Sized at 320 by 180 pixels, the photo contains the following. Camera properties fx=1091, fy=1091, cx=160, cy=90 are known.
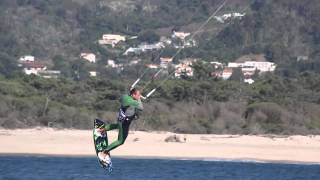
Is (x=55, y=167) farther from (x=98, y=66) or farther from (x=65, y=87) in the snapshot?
(x=98, y=66)

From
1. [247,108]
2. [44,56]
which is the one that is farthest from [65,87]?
[44,56]

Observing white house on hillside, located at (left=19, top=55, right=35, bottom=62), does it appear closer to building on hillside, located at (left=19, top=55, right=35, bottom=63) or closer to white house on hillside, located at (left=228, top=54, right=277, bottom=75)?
building on hillside, located at (left=19, top=55, right=35, bottom=63)

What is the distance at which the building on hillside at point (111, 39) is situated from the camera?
366 feet

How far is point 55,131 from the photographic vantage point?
43.6 m

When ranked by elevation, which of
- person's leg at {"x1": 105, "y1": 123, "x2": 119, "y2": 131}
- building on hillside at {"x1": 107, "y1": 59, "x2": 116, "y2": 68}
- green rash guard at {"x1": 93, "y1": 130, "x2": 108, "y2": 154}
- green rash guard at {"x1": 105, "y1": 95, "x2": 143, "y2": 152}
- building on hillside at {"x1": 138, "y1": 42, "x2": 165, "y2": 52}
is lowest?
building on hillside at {"x1": 107, "y1": 59, "x2": 116, "y2": 68}

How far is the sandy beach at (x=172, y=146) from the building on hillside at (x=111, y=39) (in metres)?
66.5

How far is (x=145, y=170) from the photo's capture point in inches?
1428

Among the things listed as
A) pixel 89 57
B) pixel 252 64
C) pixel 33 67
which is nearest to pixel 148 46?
pixel 89 57

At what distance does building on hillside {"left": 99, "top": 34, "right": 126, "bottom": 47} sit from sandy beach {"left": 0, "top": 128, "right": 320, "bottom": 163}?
6654 cm

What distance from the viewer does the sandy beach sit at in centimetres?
3944

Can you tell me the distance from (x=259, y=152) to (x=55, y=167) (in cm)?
806

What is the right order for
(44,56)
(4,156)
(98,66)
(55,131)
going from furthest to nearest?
(44,56) → (98,66) → (55,131) → (4,156)

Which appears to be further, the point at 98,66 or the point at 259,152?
the point at 98,66

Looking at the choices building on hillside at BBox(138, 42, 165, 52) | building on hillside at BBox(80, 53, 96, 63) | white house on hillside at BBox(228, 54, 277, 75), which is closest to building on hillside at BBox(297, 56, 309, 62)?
white house on hillside at BBox(228, 54, 277, 75)
